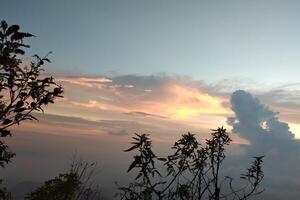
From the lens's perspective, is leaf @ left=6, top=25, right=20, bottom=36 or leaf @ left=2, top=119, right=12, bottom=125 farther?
leaf @ left=2, top=119, right=12, bottom=125

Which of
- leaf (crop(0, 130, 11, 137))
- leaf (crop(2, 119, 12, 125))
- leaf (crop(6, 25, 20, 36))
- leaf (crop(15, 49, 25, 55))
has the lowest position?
leaf (crop(0, 130, 11, 137))

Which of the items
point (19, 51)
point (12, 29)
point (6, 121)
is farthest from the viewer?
point (6, 121)

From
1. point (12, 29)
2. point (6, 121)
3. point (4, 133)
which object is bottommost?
point (4, 133)

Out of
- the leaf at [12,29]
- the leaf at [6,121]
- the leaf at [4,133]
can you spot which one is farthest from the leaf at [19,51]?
the leaf at [4,133]

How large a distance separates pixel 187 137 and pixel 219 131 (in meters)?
2.20

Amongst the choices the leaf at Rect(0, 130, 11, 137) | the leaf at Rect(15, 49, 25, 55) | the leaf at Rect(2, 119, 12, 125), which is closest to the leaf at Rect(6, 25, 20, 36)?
the leaf at Rect(15, 49, 25, 55)

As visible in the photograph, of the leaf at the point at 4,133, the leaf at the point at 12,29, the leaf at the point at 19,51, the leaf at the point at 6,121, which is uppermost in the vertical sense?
the leaf at the point at 12,29

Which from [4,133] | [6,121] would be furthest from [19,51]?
[4,133]

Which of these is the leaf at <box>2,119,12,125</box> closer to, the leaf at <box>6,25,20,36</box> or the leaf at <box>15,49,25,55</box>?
the leaf at <box>15,49,25,55</box>

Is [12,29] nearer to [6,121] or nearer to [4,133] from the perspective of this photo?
[6,121]

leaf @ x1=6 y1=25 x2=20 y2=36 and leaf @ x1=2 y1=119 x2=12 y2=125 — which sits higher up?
leaf @ x1=6 y1=25 x2=20 y2=36

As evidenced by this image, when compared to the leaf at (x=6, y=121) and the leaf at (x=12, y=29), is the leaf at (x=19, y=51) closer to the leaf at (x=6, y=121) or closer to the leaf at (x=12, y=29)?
the leaf at (x=12, y=29)

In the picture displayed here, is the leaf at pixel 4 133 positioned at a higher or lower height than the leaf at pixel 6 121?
lower

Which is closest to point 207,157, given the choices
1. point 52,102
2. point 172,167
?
point 172,167
